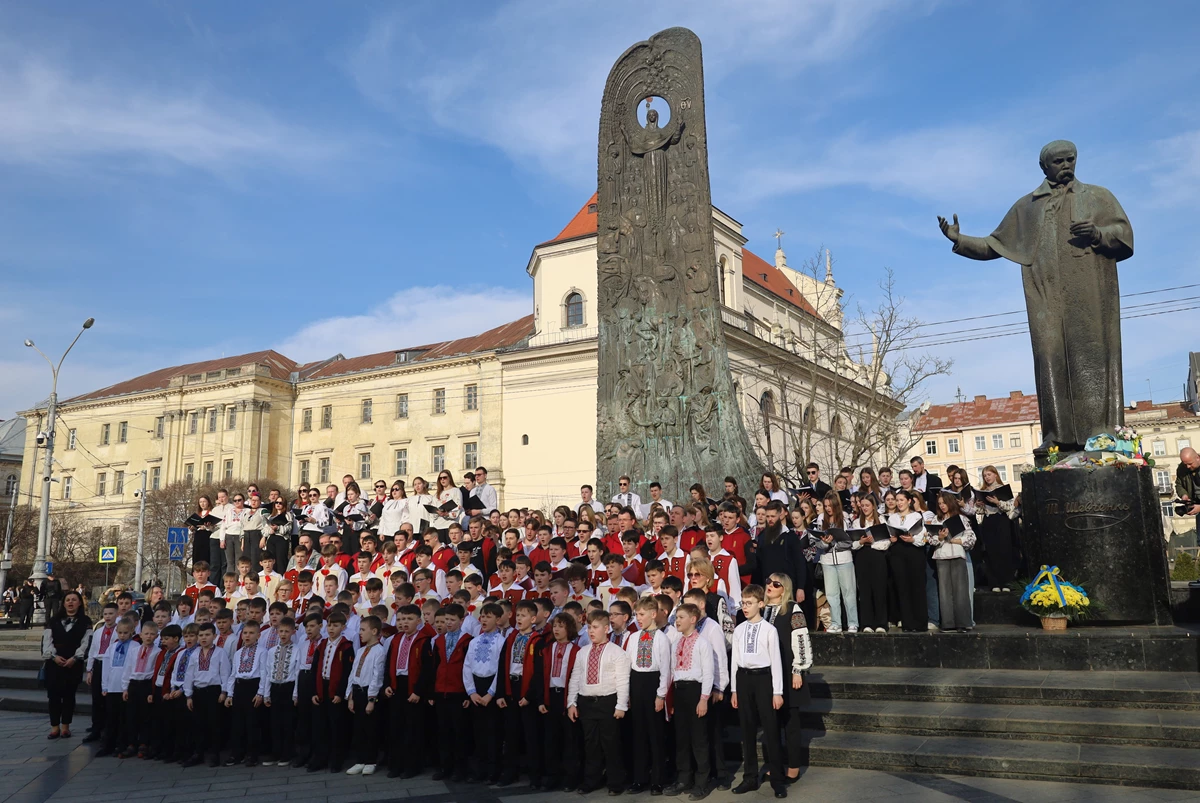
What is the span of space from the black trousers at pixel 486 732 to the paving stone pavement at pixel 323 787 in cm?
33

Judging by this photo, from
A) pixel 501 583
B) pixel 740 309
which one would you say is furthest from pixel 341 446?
pixel 501 583

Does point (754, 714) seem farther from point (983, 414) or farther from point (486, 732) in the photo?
point (983, 414)

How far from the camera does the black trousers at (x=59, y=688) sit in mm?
10727

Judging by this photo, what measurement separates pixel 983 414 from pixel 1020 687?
71344mm

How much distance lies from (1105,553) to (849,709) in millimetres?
3117

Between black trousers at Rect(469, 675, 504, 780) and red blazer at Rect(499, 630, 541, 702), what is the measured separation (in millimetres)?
132

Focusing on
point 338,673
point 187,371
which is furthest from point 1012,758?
point 187,371

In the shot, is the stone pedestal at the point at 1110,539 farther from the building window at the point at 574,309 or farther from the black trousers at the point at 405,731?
the building window at the point at 574,309

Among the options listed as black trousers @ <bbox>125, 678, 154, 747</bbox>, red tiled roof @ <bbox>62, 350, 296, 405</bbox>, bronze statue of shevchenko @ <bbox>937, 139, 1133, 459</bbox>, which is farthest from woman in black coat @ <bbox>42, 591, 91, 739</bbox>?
red tiled roof @ <bbox>62, 350, 296, 405</bbox>

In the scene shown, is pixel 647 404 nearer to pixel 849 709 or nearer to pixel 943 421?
pixel 849 709

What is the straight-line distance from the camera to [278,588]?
37.6 ft

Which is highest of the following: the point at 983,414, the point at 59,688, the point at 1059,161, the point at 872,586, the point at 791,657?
the point at 983,414

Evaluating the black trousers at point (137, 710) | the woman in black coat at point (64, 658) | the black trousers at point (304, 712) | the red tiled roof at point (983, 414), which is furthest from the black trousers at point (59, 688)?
the red tiled roof at point (983, 414)

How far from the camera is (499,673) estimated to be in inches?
313
